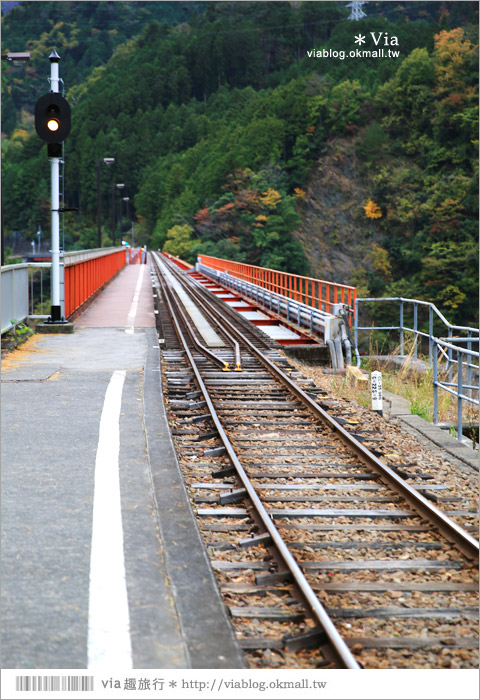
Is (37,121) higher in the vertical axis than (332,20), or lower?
lower

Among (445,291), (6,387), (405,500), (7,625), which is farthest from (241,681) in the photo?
(445,291)

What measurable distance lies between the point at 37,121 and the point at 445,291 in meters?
61.6

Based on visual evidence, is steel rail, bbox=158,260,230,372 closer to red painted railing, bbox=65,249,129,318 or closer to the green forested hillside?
red painted railing, bbox=65,249,129,318

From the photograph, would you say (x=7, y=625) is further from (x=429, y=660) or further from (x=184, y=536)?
(x=429, y=660)

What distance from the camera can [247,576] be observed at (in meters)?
5.22

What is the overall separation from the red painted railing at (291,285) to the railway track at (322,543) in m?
8.43

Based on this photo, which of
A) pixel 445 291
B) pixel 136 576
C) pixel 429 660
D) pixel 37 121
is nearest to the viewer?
pixel 429 660

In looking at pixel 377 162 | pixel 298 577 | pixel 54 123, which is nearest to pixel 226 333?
pixel 54 123

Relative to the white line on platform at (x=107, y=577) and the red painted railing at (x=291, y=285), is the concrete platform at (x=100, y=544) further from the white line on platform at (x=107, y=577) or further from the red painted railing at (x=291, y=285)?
the red painted railing at (x=291, y=285)

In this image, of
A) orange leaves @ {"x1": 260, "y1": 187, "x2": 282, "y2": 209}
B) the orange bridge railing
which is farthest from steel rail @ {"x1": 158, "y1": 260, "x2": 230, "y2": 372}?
orange leaves @ {"x1": 260, "y1": 187, "x2": 282, "y2": 209}

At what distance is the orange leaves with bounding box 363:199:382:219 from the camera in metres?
91.8

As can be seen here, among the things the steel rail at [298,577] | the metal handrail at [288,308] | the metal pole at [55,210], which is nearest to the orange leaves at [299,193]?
the metal handrail at [288,308]

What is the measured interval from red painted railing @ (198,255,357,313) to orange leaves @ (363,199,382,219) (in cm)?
4079

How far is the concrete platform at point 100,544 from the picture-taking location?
159 inches
